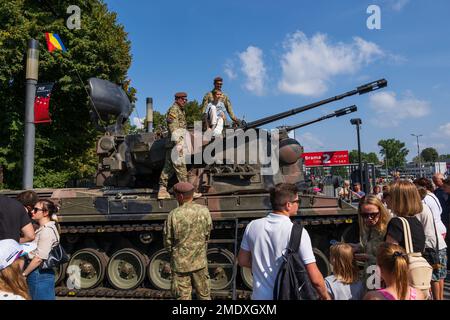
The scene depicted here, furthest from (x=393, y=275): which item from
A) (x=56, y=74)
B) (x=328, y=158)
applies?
(x=328, y=158)

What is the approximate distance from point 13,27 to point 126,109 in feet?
35.9

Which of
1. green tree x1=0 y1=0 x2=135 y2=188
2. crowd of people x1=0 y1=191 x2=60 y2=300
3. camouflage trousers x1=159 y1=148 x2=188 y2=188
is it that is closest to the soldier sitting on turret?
camouflage trousers x1=159 y1=148 x2=188 y2=188

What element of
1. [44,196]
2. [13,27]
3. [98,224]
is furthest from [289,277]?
[13,27]

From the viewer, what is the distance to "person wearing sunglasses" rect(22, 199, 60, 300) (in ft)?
14.6

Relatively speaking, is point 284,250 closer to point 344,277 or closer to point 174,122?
point 344,277

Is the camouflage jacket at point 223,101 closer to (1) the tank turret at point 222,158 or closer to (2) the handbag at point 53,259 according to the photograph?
(1) the tank turret at point 222,158

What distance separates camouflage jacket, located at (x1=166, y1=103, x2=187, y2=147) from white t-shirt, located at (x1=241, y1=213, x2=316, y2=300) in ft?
17.2

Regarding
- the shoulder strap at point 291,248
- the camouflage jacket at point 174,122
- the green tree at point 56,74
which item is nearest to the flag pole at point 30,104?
the green tree at point 56,74

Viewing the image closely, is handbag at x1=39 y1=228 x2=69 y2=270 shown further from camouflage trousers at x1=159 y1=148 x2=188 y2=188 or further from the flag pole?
the flag pole

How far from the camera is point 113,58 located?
21016mm

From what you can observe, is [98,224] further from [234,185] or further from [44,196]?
[234,185]

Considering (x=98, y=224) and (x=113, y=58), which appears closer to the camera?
(x=98, y=224)

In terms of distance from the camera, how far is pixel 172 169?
28.2ft

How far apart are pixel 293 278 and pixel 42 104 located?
12.9 metres
